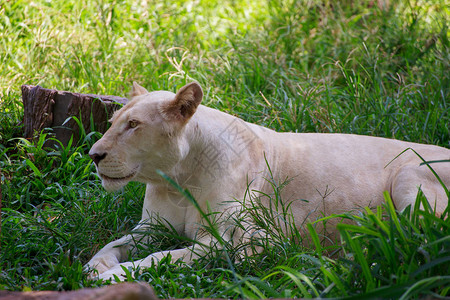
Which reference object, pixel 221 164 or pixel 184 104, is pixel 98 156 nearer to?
pixel 184 104

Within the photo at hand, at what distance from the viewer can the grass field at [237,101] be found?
2680 mm

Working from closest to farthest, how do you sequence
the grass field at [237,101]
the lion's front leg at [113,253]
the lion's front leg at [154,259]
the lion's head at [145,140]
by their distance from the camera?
the grass field at [237,101] → the lion's front leg at [154,259] → the lion's front leg at [113,253] → the lion's head at [145,140]

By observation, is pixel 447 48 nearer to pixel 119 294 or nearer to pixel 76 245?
pixel 76 245

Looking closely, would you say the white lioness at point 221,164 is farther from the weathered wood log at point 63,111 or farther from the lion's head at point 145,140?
the weathered wood log at point 63,111

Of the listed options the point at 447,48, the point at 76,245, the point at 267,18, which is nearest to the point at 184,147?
the point at 76,245

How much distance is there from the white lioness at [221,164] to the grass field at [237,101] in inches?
8.6

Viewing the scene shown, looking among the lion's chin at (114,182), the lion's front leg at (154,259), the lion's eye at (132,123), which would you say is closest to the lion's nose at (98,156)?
the lion's chin at (114,182)

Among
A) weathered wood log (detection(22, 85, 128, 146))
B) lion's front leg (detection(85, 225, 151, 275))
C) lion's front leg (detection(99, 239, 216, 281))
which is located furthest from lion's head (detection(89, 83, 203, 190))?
weathered wood log (detection(22, 85, 128, 146))

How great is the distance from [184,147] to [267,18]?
504 cm

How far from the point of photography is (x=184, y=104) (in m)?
3.79

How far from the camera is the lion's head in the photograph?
3.73 m

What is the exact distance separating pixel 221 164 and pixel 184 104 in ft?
1.60

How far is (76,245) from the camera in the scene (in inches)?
151

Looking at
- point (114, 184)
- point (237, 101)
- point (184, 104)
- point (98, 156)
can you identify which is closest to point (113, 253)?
point (114, 184)
